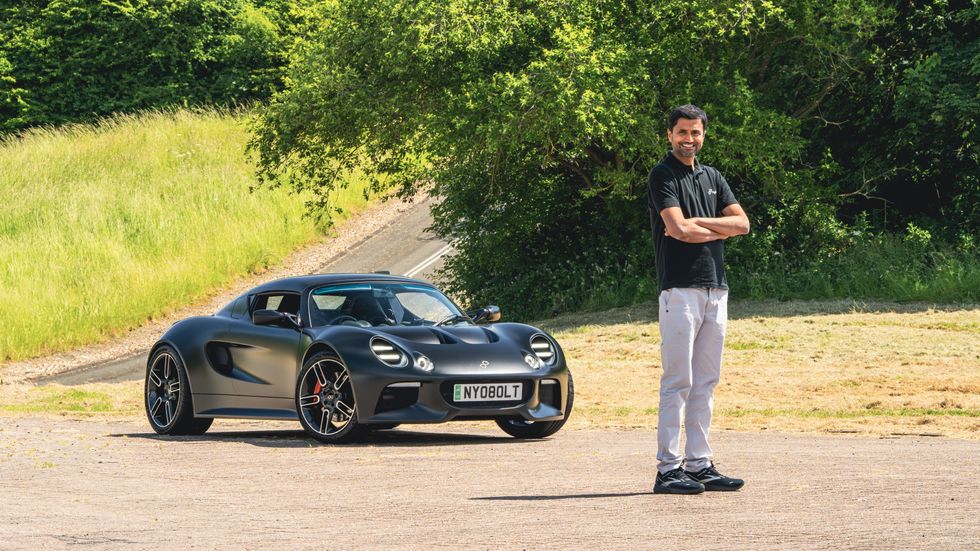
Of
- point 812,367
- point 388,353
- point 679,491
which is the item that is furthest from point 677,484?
point 812,367

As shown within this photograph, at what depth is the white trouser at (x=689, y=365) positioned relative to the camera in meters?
8.25

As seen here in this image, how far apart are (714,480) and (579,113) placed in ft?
55.9

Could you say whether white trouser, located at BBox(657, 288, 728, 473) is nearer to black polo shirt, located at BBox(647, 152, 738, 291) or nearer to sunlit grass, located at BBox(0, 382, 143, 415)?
black polo shirt, located at BBox(647, 152, 738, 291)

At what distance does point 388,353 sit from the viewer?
39.1 feet

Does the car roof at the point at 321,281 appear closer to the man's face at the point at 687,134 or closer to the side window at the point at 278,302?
the side window at the point at 278,302

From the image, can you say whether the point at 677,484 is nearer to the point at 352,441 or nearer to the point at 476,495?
the point at 476,495

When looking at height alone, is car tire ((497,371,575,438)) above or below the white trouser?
below

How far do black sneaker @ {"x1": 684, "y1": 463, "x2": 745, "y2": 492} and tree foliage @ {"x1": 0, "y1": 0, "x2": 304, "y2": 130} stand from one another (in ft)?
154

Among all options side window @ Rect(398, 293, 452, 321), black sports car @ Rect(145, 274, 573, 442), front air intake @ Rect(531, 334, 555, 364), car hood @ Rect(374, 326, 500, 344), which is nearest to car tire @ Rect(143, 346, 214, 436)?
black sports car @ Rect(145, 274, 573, 442)

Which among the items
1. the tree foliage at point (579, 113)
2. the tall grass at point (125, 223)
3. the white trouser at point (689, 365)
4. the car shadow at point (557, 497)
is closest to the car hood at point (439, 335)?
the car shadow at point (557, 497)

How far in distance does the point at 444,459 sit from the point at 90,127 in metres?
43.2

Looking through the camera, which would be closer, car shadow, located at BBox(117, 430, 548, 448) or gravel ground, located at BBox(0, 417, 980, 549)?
gravel ground, located at BBox(0, 417, 980, 549)

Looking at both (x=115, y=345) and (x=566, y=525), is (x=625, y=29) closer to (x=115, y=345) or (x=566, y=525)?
(x=115, y=345)

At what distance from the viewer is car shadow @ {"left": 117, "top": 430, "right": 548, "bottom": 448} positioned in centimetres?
1239
